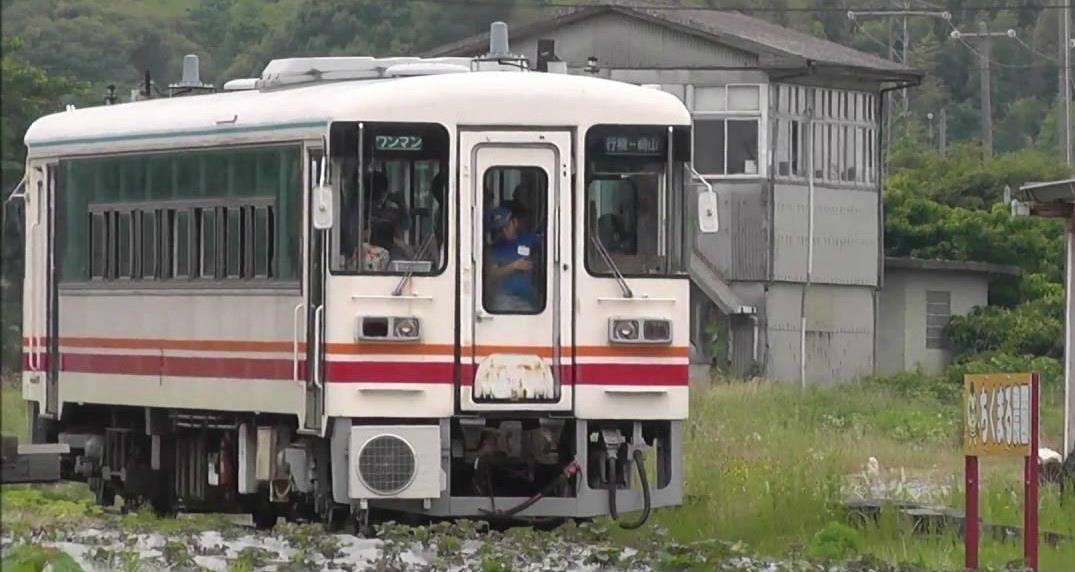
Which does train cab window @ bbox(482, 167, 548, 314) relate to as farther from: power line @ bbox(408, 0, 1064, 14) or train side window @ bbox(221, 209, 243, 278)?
power line @ bbox(408, 0, 1064, 14)

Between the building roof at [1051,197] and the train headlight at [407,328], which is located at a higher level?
the building roof at [1051,197]

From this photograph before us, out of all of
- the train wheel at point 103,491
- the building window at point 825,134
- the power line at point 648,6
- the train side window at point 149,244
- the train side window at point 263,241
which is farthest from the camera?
the building window at point 825,134

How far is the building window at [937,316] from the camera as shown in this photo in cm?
4972

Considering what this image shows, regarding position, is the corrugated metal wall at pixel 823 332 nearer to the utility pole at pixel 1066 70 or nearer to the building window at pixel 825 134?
the building window at pixel 825 134

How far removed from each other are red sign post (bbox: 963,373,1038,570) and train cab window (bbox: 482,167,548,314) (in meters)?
3.04

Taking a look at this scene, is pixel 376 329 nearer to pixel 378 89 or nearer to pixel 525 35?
pixel 378 89

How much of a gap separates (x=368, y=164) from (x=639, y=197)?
1.68 metres

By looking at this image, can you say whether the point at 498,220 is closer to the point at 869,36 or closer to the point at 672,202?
the point at 672,202

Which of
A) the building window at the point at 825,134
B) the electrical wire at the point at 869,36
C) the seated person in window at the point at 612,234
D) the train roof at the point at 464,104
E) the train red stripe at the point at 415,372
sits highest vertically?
the electrical wire at the point at 869,36

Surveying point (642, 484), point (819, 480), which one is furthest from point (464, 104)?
point (819, 480)

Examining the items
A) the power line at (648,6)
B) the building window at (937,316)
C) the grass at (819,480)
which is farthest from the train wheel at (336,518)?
the building window at (937,316)

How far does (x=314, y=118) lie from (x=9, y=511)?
4.33m

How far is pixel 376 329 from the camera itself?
54.1ft

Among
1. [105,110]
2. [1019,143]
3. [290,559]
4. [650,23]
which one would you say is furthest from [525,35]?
[1019,143]
